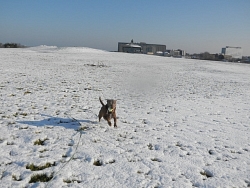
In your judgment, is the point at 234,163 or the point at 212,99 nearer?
the point at 234,163

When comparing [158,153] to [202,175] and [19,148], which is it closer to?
[202,175]

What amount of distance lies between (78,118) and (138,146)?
2.48 m

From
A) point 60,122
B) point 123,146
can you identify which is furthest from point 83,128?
point 123,146

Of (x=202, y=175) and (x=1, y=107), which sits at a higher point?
(x=1, y=107)

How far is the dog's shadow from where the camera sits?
5615 mm

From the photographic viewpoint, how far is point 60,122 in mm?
5895

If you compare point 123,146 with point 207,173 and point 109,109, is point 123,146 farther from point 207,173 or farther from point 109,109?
point 207,173

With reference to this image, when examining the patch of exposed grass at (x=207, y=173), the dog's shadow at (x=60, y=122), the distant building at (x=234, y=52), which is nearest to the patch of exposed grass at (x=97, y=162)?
the dog's shadow at (x=60, y=122)

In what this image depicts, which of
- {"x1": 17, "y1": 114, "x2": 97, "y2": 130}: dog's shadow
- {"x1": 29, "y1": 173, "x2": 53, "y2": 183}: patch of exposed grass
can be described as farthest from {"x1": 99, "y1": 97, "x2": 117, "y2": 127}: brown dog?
{"x1": 29, "y1": 173, "x2": 53, "y2": 183}: patch of exposed grass

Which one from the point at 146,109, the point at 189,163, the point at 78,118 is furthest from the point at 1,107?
the point at 189,163

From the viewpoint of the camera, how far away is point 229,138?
5.52 m

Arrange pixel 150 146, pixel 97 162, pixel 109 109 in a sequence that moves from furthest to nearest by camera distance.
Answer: pixel 109 109
pixel 150 146
pixel 97 162

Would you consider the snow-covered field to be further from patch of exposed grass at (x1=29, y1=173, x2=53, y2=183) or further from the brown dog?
the brown dog

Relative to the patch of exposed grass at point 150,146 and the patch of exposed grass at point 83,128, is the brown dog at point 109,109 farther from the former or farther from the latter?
the patch of exposed grass at point 150,146
